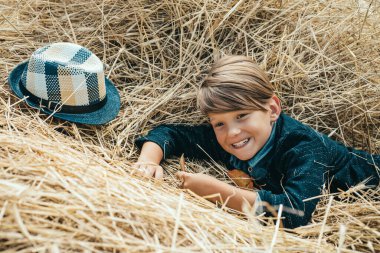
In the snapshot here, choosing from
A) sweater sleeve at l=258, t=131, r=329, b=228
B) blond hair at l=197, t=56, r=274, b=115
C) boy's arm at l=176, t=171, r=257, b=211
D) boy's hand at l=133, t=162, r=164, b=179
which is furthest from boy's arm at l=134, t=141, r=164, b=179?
sweater sleeve at l=258, t=131, r=329, b=228

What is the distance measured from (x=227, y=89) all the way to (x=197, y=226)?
0.93m

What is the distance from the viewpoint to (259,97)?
87.1 inches

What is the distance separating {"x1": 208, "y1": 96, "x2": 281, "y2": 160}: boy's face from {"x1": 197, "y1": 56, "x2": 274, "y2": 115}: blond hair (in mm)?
36

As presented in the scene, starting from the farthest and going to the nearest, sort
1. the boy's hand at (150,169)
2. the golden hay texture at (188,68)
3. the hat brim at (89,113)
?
the hat brim at (89,113) < the boy's hand at (150,169) < the golden hay texture at (188,68)

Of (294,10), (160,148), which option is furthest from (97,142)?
A: (294,10)

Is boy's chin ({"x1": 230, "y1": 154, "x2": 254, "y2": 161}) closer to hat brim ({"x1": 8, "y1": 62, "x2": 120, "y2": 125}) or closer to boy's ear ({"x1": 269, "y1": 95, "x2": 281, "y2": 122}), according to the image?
boy's ear ({"x1": 269, "y1": 95, "x2": 281, "y2": 122})

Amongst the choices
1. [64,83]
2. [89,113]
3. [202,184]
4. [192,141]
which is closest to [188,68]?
[192,141]

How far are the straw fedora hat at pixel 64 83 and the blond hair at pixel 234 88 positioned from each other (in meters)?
0.56

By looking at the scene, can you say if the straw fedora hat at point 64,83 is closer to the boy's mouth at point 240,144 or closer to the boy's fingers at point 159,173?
the boy's fingers at point 159,173

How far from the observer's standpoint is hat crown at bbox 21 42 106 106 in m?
2.10

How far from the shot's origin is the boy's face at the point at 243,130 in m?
2.13

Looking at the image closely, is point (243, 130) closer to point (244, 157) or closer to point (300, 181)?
point (244, 157)

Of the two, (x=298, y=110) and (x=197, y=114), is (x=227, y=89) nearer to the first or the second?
(x=197, y=114)

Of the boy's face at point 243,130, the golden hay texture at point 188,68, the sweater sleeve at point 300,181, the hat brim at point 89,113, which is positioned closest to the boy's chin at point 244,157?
the boy's face at point 243,130
